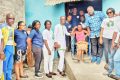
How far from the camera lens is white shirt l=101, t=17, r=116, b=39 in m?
9.64

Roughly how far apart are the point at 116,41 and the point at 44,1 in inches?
221

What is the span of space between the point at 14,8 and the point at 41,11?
1.25 m

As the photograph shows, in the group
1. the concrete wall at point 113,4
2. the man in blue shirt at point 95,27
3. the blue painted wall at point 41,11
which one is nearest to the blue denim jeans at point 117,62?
the man in blue shirt at point 95,27

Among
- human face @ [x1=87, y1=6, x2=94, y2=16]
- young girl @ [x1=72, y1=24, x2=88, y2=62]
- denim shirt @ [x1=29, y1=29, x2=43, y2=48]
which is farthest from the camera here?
young girl @ [x1=72, y1=24, x2=88, y2=62]

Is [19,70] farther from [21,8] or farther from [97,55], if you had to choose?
[21,8]

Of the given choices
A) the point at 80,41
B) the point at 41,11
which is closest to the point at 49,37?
the point at 80,41

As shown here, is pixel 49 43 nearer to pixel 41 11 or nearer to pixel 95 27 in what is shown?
pixel 95 27

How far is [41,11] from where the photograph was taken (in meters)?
13.7

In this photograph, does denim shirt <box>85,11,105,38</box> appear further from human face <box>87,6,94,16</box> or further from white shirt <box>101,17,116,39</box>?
white shirt <box>101,17,116,39</box>

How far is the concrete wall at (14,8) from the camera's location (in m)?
12.4

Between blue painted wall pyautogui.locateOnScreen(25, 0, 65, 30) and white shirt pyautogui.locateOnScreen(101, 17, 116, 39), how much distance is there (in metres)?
4.02

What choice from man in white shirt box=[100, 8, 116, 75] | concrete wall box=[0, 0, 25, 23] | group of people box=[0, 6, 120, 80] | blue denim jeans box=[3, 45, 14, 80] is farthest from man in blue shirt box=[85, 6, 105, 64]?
concrete wall box=[0, 0, 25, 23]

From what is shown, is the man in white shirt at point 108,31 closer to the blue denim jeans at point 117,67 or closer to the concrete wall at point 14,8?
the blue denim jeans at point 117,67

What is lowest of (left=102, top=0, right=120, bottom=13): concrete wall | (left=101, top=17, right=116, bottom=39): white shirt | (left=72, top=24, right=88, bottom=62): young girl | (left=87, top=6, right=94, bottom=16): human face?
(left=72, top=24, right=88, bottom=62): young girl
